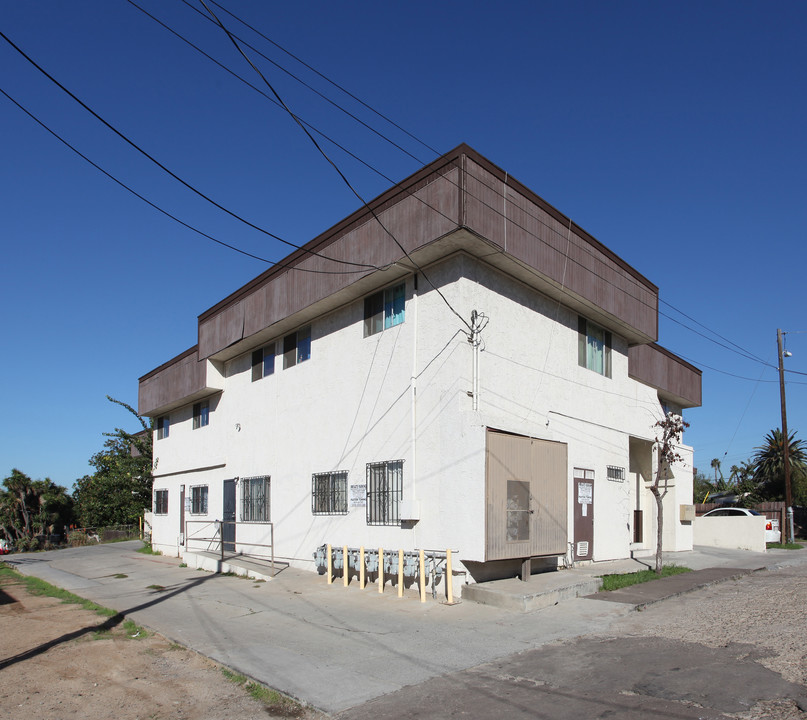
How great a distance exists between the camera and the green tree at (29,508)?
115ft

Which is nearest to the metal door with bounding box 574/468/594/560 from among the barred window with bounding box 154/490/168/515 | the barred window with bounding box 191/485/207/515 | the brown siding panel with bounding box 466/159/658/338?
the brown siding panel with bounding box 466/159/658/338

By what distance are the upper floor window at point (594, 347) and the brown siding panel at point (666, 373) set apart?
5.58 ft

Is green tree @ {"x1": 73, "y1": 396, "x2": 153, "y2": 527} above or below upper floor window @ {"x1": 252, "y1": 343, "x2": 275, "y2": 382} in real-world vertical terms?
below

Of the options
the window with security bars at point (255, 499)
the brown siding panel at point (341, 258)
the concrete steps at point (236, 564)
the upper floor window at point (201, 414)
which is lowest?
the concrete steps at point (236, 564)

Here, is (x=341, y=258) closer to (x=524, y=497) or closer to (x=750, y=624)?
(x=524, y=497)

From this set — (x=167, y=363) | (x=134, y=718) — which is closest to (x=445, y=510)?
(x=134, y=718)

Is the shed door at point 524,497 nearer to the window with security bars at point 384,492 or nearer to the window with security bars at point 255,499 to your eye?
the window with security bars at point 384,492

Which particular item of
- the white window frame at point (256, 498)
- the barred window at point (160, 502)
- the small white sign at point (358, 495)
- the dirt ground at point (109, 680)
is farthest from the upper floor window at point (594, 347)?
the barred window at point (160, 502)

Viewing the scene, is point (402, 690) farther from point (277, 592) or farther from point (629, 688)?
point (277, 592)

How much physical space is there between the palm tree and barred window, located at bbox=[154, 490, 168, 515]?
118 ft

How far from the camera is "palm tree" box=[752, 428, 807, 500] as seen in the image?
41.9m

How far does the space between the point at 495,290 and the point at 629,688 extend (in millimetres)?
8561

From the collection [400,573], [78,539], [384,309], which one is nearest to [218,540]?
[400,573]

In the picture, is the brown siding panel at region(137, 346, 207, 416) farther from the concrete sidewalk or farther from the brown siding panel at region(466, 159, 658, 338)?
the brown siding panel at region(466, 159, 658, 338)
